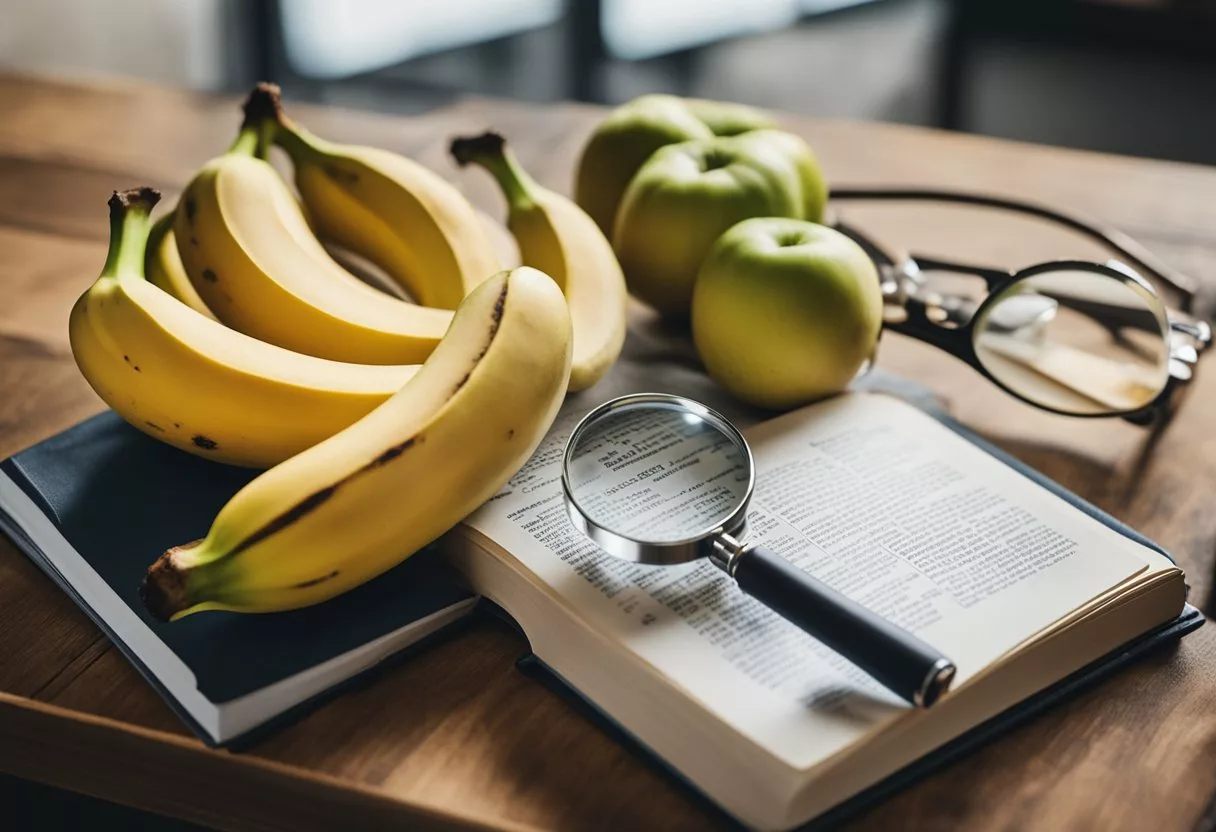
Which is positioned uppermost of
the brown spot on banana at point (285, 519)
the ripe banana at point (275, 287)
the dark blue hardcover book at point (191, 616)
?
the ripe banana at point (275, 287)

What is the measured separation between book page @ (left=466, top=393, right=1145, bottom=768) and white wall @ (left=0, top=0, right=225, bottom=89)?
1.60m

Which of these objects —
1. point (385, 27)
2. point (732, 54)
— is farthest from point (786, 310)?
point (732, 54)

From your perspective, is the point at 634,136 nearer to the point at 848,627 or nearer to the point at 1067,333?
the point at 1067,333

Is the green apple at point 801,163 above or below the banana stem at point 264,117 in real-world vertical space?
below

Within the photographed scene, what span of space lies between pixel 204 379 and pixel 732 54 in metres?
2.58

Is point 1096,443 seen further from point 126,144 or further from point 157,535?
point 126,144

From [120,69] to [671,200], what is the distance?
5.22 ft

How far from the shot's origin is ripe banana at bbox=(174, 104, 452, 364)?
68cm

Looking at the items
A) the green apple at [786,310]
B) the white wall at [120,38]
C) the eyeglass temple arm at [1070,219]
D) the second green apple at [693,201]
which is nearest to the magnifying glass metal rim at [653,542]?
the green apple at [786,310]

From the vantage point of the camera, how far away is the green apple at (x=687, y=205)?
80 cm

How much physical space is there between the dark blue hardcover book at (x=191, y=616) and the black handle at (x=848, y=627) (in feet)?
0.55

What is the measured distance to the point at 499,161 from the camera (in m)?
0.83

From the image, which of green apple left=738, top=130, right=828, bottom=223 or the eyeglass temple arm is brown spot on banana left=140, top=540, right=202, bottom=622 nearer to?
green apple left=738, top=130, right=828, bottom=223

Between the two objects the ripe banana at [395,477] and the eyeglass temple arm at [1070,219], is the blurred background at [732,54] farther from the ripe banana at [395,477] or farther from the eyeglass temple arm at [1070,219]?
the ripe banana at [395,477]
